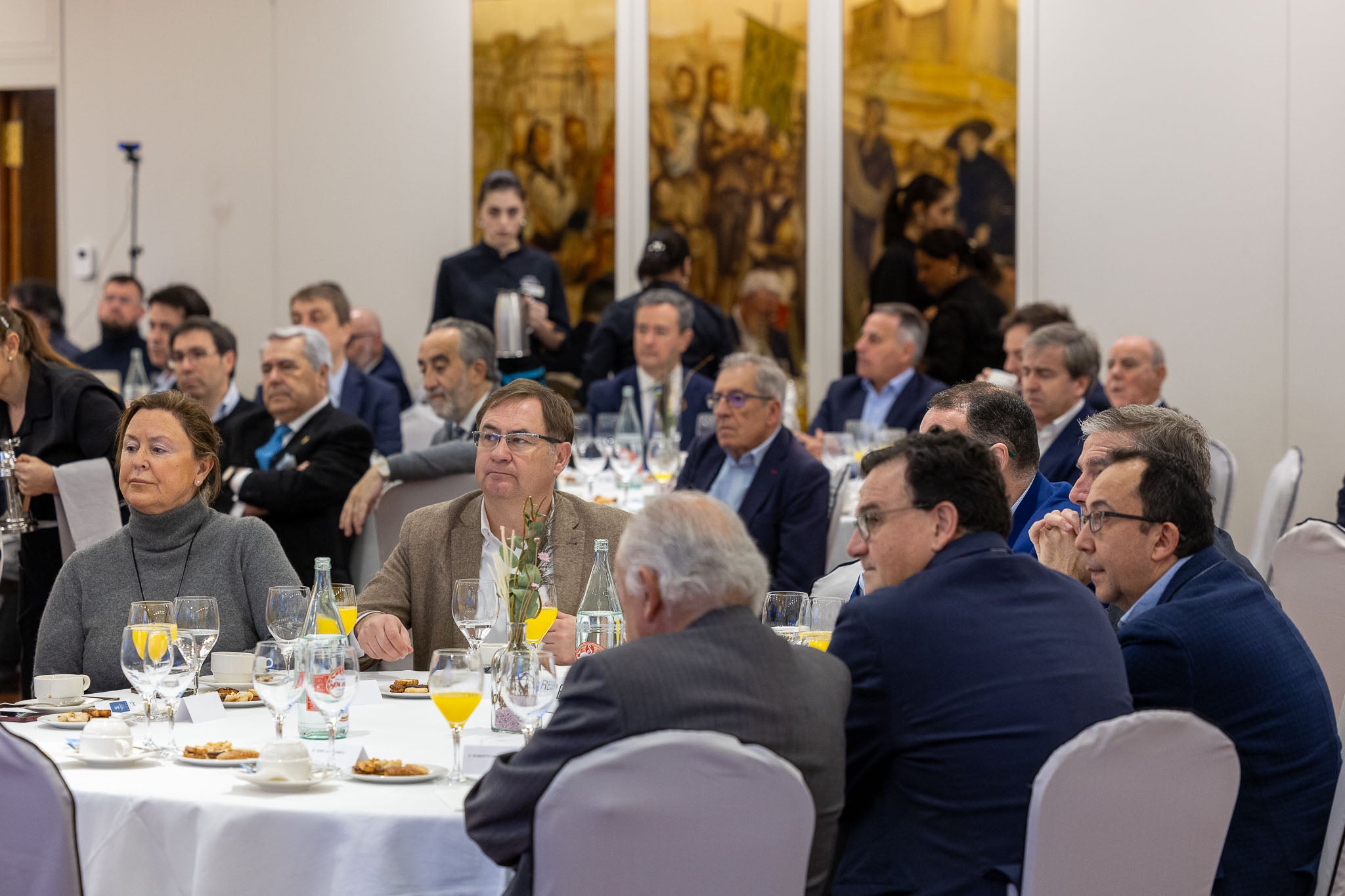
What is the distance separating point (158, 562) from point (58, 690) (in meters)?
0.51

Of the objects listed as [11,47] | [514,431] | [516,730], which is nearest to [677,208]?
[11,47]

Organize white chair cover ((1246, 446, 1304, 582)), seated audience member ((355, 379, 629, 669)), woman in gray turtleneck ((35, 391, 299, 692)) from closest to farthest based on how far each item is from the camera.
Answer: woman in gray turtleneck ((35, 391, 299, 692)), seated audience member ((355, 379, 629, 669)), white chair cover ((1246, 446, 1304, 582))

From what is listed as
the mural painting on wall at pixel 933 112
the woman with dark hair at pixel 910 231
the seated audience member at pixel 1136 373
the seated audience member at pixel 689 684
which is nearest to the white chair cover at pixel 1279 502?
the seated audience member at pixel 1136 373

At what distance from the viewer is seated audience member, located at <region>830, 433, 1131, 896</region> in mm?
2184

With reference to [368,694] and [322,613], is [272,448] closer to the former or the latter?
[368,694]

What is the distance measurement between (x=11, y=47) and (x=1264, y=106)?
7.68 metres

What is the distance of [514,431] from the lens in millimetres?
3604

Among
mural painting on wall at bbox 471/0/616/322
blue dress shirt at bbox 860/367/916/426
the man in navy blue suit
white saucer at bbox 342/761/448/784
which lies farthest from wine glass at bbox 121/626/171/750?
mural painting on wall at bbox 471/0/616/322

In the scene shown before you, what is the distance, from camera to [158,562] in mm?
3367

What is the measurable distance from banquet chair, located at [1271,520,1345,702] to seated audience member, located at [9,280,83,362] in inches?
283

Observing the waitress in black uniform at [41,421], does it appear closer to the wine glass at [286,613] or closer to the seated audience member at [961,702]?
the wine glass at [286,613]

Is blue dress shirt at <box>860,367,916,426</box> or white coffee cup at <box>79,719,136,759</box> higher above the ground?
blue dress shirt at <box>860,367,916,426</box>

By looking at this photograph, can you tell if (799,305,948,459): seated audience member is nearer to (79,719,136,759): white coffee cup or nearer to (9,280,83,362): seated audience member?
(9,280,83,362): seated audience member

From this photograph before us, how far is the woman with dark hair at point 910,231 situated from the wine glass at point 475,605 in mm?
5926
